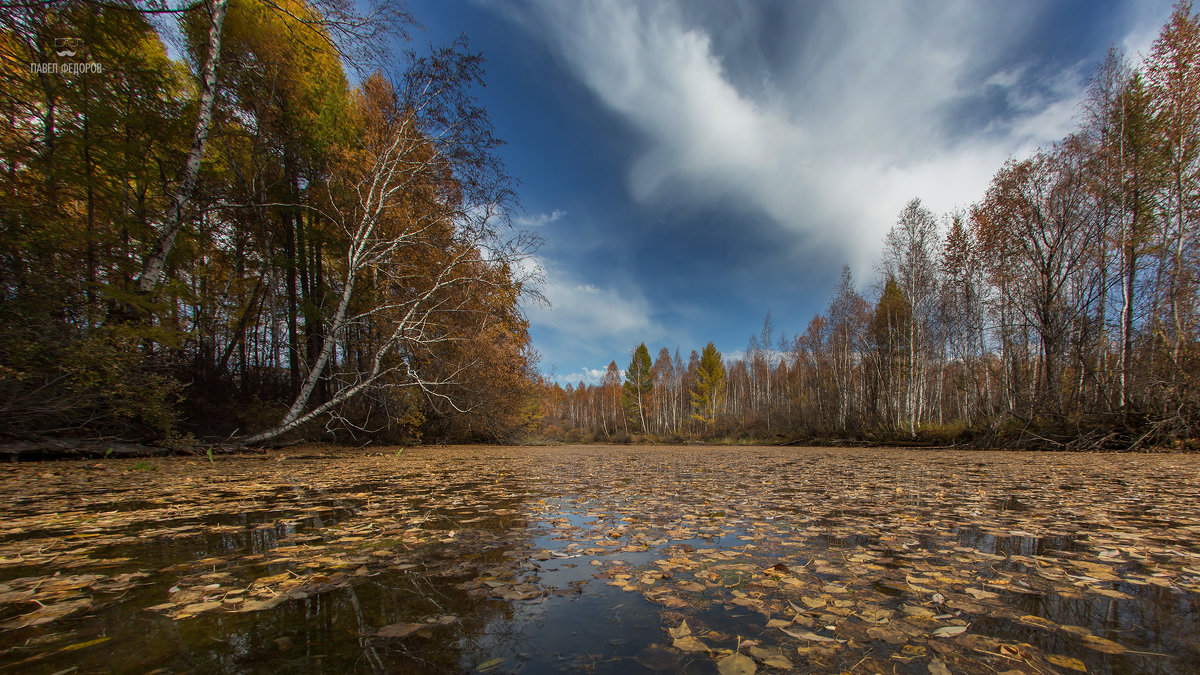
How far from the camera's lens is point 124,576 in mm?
1683

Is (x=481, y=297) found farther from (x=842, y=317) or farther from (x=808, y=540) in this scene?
(x=842, y=317)

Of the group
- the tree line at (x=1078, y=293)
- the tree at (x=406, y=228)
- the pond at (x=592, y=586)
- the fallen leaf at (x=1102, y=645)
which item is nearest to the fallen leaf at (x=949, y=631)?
the pond at (x=592, y=586)

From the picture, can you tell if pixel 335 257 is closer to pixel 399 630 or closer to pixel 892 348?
pixel 399 630

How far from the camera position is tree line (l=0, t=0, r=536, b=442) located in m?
6.11

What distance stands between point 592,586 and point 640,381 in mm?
37326

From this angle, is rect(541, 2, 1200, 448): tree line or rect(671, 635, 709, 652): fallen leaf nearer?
rect(671, 635, 709, 652): fallen leaf

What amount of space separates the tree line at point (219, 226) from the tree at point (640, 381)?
24813 millimetres

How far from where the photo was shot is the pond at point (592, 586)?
1113mm

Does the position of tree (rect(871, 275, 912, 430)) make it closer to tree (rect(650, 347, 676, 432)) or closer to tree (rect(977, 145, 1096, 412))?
tree (rect(977, 145, 1096, 412))

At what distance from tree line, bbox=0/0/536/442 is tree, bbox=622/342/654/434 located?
24813 mm

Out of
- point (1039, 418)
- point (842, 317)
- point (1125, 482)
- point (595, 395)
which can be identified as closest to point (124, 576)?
point (1125, 482)

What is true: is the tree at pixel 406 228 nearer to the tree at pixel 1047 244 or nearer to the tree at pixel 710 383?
the tree at pixel 1047 244

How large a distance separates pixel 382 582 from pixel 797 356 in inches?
1296

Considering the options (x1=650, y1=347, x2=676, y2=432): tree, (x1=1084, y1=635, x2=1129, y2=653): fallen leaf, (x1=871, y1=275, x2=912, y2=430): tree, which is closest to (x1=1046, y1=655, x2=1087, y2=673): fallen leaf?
(x1=1084, y1=635, x2=1129, y2=653): fallen leaf
